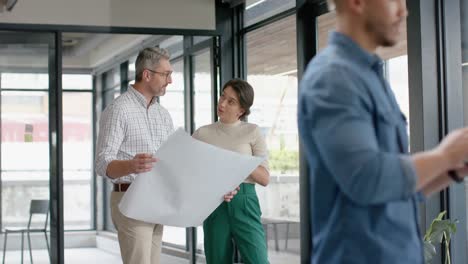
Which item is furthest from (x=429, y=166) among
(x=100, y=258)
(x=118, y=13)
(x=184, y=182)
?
(x=100, y=258)

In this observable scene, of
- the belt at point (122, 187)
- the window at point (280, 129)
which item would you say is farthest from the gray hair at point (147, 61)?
the window at point (280, 129)

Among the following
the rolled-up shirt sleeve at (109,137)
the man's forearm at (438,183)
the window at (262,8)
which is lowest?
the man's forearm at (438,183)

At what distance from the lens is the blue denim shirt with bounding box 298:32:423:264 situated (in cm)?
129

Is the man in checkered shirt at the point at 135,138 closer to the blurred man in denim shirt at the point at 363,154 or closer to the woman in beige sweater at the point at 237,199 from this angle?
the woman in beige sweater at the point at 237,199

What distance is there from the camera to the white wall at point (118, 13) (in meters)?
5.98

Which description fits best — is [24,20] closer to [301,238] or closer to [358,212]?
[301,238]

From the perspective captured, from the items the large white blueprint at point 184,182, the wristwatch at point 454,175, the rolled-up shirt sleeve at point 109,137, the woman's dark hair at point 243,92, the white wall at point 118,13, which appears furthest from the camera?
the white wall at point 118,13

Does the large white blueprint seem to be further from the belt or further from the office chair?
the office chair

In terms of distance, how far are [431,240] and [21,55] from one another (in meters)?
3.63

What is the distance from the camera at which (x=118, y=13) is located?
20.2 feet

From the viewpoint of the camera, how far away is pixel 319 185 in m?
1.41

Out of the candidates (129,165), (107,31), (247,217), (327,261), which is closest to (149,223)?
(129,165)

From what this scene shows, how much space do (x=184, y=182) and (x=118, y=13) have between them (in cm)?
314

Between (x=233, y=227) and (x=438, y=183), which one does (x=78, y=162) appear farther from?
(x=438, y=183)
